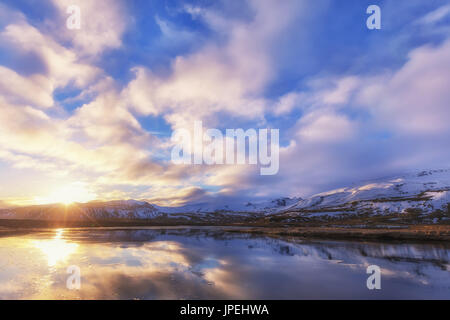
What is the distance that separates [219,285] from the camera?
16781mm

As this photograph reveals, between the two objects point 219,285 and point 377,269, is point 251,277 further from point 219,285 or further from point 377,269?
point 377,269

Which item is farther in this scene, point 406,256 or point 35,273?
point 406,256

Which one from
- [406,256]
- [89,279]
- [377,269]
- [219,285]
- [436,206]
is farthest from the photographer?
[436,206]
